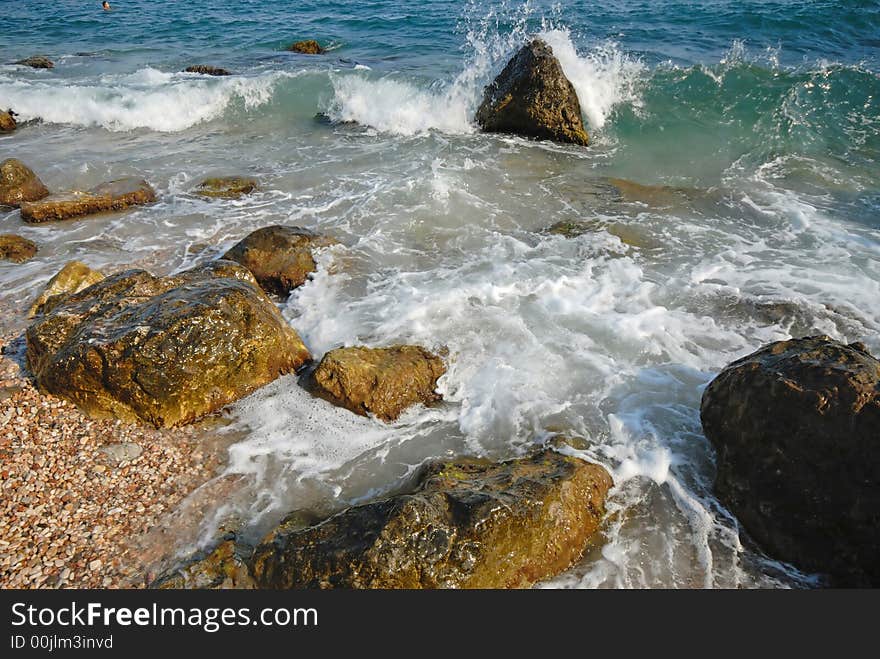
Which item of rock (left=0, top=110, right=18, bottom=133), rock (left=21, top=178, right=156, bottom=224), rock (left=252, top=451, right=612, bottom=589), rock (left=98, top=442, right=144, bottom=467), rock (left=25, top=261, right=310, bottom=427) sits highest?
rock (left=0, top=110, right=18, bottom=133)

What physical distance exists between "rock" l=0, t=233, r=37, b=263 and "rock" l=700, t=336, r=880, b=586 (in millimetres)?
8818

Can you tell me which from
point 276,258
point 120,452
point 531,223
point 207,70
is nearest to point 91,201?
point 276,258

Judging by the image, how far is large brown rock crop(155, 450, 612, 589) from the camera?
3.33m

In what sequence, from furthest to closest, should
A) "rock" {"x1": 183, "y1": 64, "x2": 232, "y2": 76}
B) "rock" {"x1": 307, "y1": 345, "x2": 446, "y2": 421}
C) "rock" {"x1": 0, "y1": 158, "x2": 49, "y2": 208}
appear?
"rock" {"x1": 183, "y1": 64, "x2": 232, "y2": 76}, "rock" {"x1": 0, "y1": 158, "x2": 49, "y2": 208}, "rock" {"x1": 307, "y1": 345, "x2": 446, "y2": 421}

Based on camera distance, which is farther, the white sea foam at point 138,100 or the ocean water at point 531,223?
the white sea foam at point 138,100

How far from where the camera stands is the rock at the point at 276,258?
22.8ft

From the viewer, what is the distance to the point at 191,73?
55.6 feet

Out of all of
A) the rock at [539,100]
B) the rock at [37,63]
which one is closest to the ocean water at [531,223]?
the rock at [539,100]

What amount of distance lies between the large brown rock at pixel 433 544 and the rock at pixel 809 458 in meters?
1.20

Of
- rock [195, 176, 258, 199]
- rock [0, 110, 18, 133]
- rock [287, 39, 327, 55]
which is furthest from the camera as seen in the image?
rock [287, 39, 327, 55]

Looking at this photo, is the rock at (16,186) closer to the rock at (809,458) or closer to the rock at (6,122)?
the rock at (6,122)

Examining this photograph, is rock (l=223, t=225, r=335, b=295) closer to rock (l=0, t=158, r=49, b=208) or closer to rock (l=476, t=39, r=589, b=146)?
rock (l=0, t=158, r=49, b=208)

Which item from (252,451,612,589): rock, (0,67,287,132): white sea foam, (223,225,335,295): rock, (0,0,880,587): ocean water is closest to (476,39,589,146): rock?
(0,0,880,587): ocean water

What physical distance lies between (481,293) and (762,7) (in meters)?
19.3
